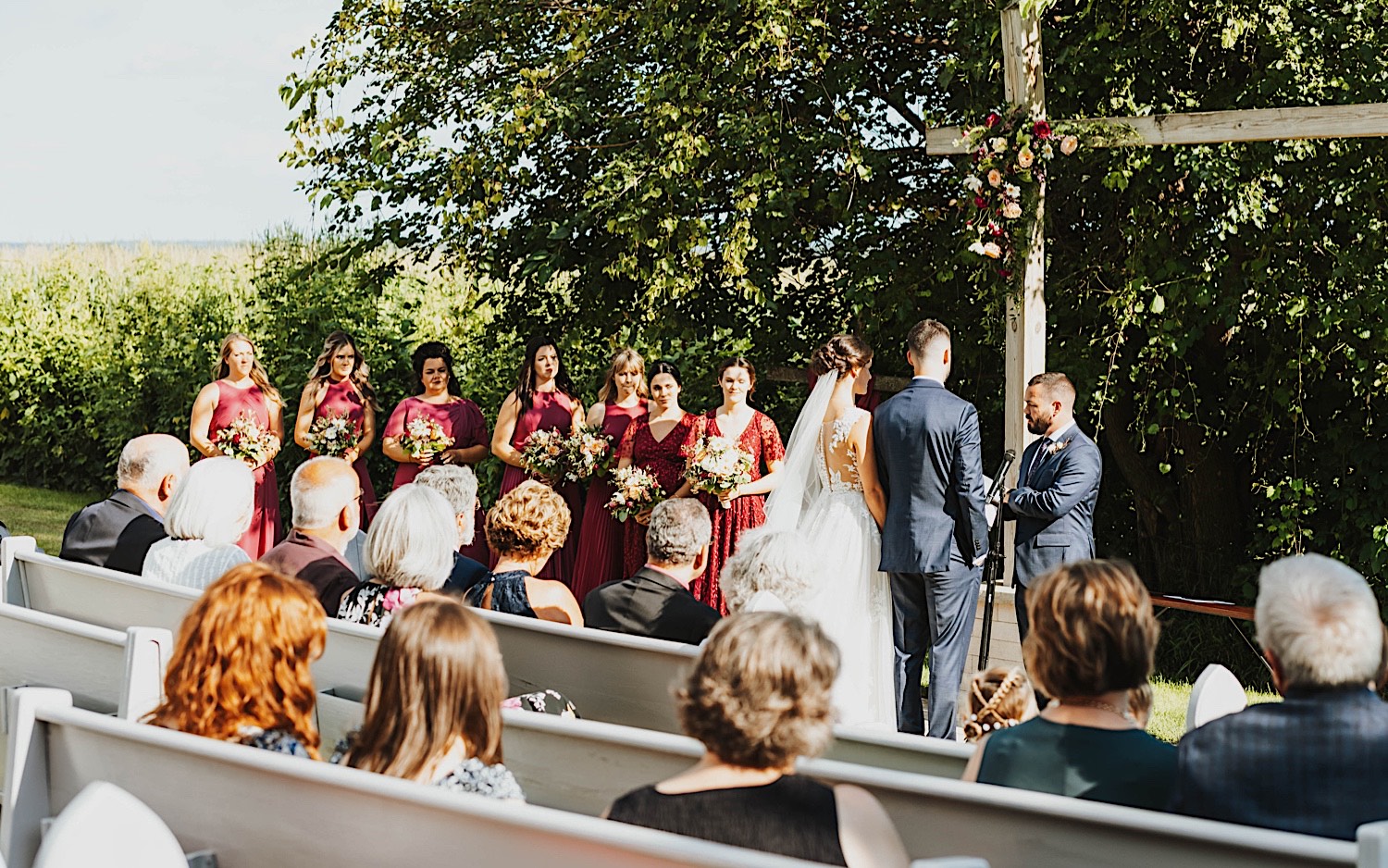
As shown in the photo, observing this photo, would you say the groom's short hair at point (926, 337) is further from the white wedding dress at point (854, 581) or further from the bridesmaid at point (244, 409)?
the bridesmaid at point (244, 409)

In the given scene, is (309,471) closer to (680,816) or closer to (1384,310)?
(680,816)

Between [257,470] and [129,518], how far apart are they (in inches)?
129

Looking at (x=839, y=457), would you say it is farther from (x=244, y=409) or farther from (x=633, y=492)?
(x=244, y=409)

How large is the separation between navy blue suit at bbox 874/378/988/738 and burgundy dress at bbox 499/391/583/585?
2371mm

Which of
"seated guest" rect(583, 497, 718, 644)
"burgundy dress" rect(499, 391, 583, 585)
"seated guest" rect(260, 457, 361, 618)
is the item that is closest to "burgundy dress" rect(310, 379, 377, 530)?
"burgundy dress" rect(499, 391, 583, 585)

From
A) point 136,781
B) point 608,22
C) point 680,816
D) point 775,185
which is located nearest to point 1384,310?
point 775,185

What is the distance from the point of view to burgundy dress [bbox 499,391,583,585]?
26.1 ft

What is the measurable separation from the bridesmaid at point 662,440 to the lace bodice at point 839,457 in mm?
885

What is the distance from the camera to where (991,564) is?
625cm

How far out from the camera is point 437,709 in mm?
2572

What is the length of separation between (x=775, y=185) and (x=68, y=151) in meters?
24.7

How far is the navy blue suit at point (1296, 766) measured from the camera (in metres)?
2.50

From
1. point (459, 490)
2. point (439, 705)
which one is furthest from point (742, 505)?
point (439, 705)

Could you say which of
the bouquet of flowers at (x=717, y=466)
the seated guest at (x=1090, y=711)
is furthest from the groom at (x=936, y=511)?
the seated guest at (x=1090, y=711)
